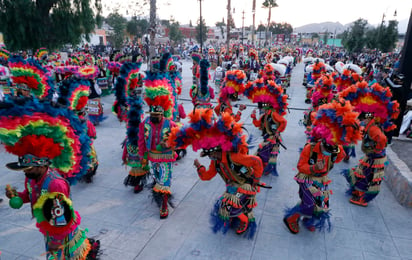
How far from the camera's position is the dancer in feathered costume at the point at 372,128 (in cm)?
459

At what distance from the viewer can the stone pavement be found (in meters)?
3.94

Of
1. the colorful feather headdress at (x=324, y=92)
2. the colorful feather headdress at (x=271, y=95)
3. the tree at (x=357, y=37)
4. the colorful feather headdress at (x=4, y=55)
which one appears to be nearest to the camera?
the colorful feather headdress at (x=271, y=95)

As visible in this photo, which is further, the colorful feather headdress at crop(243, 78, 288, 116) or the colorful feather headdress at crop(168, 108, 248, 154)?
the colorful feather headdress at crop(243, 78, 288, 116)

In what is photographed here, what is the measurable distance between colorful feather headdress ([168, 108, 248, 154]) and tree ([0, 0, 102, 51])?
40.4ft

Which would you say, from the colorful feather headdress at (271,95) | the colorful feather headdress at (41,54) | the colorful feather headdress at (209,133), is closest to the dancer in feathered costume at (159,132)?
the colorful feather headdress at (209,133)

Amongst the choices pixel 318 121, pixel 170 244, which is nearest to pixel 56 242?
pixel 170 244

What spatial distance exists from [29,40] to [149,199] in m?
11.9

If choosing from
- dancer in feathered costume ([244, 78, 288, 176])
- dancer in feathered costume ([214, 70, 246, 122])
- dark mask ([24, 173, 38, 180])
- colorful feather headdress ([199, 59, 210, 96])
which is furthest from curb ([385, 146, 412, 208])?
dark mask ([24, 173, 38, 180])

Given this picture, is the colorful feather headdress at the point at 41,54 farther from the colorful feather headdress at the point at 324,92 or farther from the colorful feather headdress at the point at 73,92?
the colorful feather headdress at the point at 324,92

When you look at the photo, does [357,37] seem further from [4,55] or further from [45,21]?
[4,55]

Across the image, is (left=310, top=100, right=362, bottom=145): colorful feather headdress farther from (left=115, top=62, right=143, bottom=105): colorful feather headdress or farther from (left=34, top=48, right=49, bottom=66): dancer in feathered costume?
(left=34, top=48, right=49, bottom=66): dancer in feathered costume

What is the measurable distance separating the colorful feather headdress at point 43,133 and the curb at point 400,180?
5600mm

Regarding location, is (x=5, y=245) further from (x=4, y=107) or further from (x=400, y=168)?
(x=400, y=168)

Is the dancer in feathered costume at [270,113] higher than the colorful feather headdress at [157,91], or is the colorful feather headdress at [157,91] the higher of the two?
the colorful feather headdress at [157,91]
